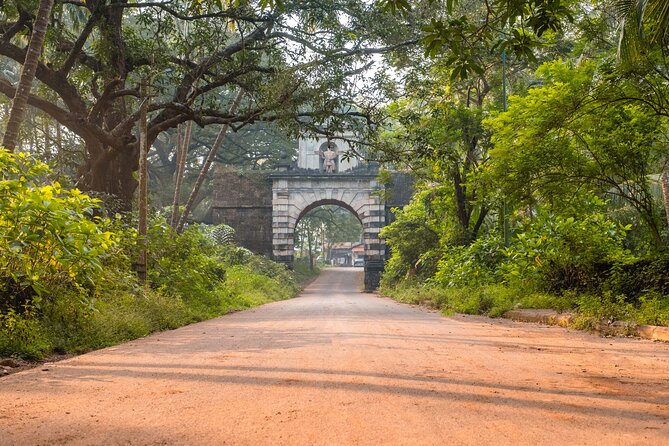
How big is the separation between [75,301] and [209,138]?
28.6m

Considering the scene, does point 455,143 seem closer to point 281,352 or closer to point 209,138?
point 281,352

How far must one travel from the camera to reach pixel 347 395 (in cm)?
362

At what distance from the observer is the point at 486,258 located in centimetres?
1594

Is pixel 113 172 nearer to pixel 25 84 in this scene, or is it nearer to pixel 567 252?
pixel 25 84

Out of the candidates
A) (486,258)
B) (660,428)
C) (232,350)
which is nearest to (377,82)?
(486,258)

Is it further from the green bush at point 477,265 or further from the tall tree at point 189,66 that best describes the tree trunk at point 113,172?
the green bush at point 477,265

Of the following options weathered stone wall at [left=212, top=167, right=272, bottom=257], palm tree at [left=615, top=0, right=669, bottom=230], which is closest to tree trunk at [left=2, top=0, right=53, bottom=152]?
palm tree at [left=615, top=0, right=669, bottom=230]

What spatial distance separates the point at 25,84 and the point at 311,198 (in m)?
26.4

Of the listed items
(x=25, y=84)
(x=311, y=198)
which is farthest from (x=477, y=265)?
(x=311, y=198)

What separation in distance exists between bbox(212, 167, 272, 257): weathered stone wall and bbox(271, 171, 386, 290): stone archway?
2.76 ft

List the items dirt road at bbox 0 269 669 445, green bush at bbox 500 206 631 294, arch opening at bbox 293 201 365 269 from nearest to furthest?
1. dirt road at bbox 0 269 669 445
2. green bush at bbox 500 206 631 294
3. arch opening at bbox 293 201 365 269

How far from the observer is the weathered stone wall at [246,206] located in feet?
115

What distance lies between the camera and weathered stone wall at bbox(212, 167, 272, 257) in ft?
115

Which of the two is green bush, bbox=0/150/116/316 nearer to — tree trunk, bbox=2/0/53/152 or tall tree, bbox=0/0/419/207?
tree trunk, bbox=2/0/53/152
